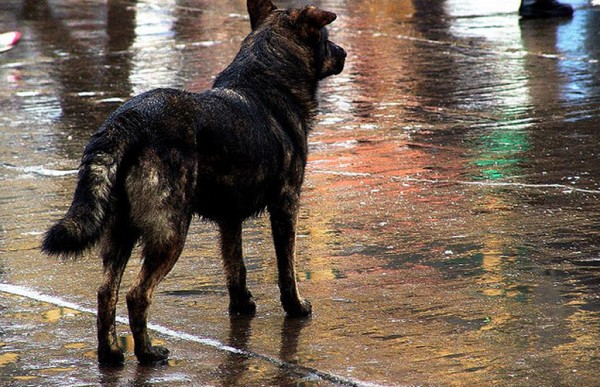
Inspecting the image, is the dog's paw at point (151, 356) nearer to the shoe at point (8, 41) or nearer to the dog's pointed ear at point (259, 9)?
the dog's pointed ear at point (259, 9)

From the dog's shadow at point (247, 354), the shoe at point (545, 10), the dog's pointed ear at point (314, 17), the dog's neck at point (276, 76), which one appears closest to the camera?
the dog's shadow at point (247, 354)

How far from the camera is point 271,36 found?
6.91 m

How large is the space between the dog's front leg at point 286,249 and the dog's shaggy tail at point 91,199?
1165 millimetres

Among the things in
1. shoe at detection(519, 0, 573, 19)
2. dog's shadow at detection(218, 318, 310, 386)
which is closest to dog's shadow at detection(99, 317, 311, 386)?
dog's shadow at detection(218, 318, 310, 386)

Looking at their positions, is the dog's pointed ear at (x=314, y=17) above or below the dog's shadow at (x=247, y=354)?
above

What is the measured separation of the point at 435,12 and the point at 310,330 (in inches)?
559

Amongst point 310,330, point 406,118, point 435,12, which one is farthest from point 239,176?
point 435,12

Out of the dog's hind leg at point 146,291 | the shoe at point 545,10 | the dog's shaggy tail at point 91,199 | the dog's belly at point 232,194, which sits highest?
Result: the dog's shaggy tail at point 91,199

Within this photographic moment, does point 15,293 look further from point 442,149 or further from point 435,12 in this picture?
point 435,12

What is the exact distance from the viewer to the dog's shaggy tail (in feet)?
17.5

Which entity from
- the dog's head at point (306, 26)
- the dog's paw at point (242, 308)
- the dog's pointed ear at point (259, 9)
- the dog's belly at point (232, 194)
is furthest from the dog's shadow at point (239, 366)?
the dog's pointed ear at point (259, 9)

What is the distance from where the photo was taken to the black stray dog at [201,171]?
5.59 metres

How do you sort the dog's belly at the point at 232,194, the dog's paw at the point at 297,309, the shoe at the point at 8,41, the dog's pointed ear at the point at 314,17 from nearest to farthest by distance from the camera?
the dog's belly at the point at 232,194, the dog's paw at the point at 297,309, the dog's pointed ear at the point at 314,17, the shoe at the point at 8,41

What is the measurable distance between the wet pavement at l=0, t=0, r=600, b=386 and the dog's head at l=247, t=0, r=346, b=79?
114 cm
